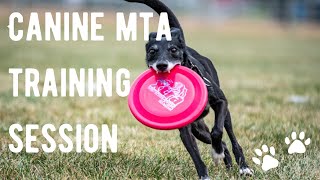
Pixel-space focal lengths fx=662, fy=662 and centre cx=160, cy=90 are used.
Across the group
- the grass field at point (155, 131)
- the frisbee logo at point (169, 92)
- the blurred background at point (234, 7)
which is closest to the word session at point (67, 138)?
the grass field at point (155, 131)

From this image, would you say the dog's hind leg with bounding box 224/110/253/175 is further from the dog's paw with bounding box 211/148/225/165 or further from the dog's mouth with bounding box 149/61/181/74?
the dog's mouth with bounding box 149/61/181/74

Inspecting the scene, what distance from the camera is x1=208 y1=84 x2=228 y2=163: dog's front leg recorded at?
454cm

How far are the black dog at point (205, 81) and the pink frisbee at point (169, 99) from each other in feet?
0.31

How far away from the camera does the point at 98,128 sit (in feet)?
21.7

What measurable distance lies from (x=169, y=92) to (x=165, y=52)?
0.43 meters

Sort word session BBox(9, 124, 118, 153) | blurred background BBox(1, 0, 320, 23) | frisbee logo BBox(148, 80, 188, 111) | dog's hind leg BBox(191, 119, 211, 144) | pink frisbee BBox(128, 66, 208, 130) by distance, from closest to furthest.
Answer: pink frisbee BBox(128, 66, 208, 130)
frisbee logo BBox(148, 80, 188, 111)
dog's hind leg BBox(191, 119, 211, 144)
word session BBox(9, 124, 118, 153)
blurred background BBox(1, 0, 320, 23)

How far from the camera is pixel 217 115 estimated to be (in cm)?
459

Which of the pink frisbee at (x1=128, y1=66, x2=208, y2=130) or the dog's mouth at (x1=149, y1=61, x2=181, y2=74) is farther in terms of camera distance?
the pink frisbee at (x1=128, y1=66, x2=208, y2=130)

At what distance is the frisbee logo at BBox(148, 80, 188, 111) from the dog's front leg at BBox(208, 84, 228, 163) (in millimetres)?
196

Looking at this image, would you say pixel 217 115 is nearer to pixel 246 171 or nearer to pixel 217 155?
pixel 217 155

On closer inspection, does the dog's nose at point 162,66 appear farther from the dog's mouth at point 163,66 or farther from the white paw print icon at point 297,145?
the white paw print icon at point 297,145

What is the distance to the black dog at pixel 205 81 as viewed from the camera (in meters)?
4.34

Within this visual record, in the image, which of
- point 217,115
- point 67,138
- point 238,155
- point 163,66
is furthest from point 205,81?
point 67,138

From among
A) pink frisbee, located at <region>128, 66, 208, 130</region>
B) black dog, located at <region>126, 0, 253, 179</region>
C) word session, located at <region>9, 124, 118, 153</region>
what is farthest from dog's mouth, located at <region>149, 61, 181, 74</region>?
word session, located at <region>9, 124, 118, 153</region>
